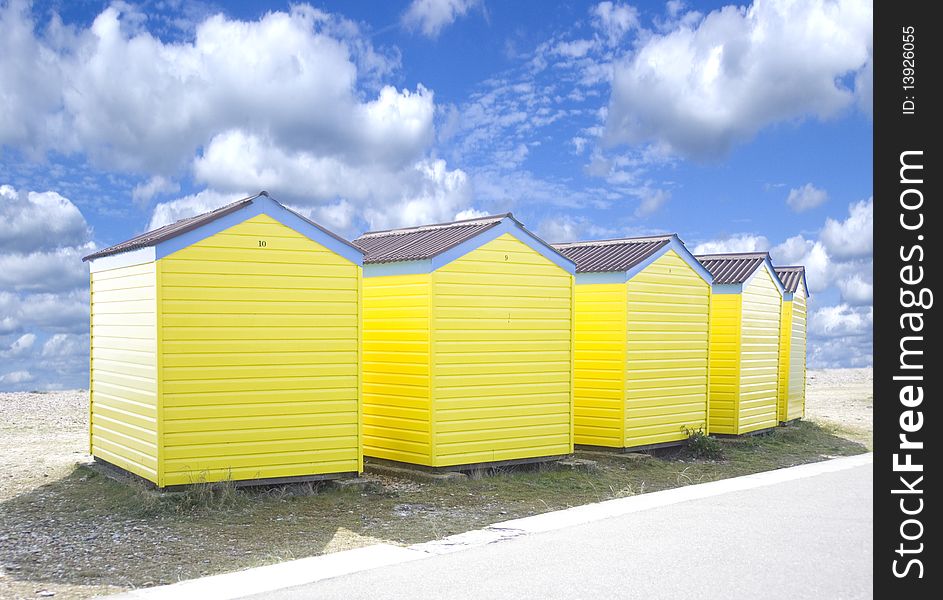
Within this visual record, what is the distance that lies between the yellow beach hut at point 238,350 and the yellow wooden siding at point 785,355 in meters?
13.4

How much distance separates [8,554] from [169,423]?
87.8 inches

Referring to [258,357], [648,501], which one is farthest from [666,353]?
[258,357]

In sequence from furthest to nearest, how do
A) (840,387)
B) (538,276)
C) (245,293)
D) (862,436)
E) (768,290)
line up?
(840,387)
(862,436)
(768,290)
(538,276)
(245,293)

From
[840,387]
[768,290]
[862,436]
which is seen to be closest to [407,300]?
[768,290]

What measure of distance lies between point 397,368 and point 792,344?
12.9 meters

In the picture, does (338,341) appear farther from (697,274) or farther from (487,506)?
(697,274)

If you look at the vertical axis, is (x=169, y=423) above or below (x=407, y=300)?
below

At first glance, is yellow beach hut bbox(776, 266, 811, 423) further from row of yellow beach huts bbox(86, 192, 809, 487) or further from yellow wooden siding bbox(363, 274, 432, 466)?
yellow wooden siding bbox(363, 274, 432, 466)

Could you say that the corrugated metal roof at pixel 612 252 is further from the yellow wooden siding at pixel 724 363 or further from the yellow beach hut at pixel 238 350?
the yellow beach hut at pixel 238 350

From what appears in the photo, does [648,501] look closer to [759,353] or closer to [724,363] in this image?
[724,363]

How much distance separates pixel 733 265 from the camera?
18953mm

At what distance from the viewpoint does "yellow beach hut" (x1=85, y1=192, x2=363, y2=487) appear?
10555 millimetres

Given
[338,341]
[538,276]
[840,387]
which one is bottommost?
[840,387]

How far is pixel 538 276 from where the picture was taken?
1360cm
